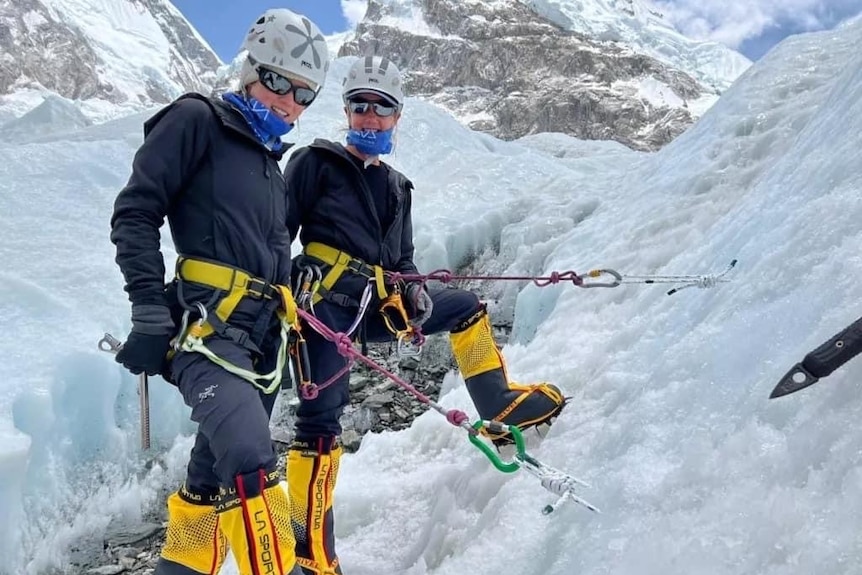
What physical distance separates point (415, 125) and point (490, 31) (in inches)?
4219

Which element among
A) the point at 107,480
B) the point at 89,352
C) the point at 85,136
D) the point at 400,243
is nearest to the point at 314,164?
the point at 400,243

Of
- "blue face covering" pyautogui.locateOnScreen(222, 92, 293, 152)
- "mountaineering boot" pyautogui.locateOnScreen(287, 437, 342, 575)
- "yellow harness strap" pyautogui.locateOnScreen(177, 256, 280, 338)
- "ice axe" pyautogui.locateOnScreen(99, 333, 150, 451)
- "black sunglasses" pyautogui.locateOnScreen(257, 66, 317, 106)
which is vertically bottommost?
"mountaineering boot" pyautogui.locateOnScreen(287, 437, 342, 575)

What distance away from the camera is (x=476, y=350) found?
3.47m

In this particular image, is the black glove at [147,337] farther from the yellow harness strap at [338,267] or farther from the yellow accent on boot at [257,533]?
the yellow harness strap at [338,267]

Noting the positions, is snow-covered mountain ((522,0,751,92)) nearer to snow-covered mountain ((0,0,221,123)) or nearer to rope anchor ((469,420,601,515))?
snow-covered mountain ((0,0,221,123))

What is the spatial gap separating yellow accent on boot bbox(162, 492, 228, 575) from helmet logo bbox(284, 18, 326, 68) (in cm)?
173

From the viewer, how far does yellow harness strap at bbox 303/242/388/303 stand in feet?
10.6

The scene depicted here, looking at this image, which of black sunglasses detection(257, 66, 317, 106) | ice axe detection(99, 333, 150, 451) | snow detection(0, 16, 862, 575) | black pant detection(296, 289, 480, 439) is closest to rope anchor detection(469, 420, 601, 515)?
snow detection(0, 16, 862, 575)

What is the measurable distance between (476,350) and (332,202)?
3.40 ft

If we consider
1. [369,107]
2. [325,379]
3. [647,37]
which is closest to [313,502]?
[325,379]

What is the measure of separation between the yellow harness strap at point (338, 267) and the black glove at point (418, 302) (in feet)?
0.48

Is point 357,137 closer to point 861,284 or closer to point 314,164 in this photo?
point 314,164

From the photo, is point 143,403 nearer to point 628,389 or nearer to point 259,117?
point 259,117

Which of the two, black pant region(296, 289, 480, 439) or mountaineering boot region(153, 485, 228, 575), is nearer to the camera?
mountaineering boot region(153, 485, 228, 575)
